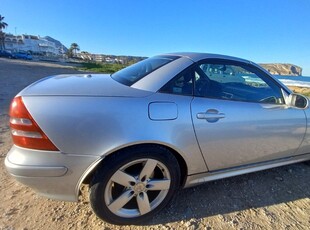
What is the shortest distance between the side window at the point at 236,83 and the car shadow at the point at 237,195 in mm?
1016

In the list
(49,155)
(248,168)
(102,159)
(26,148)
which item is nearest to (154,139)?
(102,159)

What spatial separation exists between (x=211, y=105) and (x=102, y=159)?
1.08 m

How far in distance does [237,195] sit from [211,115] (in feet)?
3.50

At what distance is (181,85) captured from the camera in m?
2.06

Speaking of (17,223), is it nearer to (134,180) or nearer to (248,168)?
(134,180)

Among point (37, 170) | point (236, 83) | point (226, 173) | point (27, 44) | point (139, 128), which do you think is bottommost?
point (27, 44)

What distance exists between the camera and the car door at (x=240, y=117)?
2.07 meters

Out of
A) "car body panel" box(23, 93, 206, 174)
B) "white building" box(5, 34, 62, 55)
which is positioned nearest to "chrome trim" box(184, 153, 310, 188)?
"car body panel" box(23, 93, 206, 174)

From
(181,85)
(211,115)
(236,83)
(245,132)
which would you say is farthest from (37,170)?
(236,83)

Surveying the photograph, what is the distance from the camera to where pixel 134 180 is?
6.28 ft

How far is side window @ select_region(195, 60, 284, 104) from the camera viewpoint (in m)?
2.24

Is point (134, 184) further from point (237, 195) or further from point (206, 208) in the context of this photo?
point (237, 195)

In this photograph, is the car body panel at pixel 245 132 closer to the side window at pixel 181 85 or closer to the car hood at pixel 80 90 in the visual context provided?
the side window at pixel 181 85

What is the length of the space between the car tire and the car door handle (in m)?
0.43
